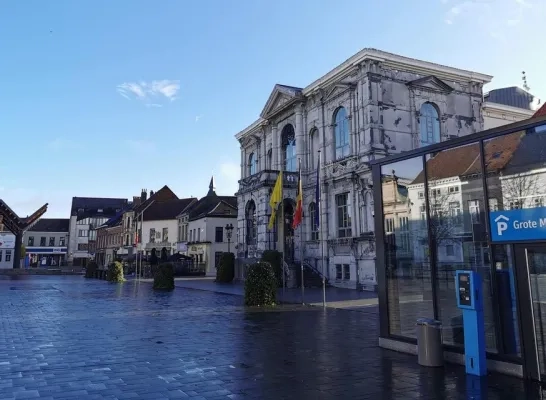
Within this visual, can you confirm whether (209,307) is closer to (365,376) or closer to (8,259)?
(365,376)

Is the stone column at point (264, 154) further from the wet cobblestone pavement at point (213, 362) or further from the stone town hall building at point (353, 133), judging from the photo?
the wet cobblestone pavement at point (213, 362)

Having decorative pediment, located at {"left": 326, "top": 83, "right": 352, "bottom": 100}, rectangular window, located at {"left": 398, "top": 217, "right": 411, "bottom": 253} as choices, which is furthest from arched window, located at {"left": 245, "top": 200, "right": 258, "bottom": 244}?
rectangular window, located at {"left": 398, "top": 217, "right": 411, "bottom": 253}

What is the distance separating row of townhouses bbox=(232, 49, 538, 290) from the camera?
27.6m

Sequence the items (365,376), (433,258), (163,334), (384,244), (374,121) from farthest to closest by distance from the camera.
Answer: (374,121), (163,334), (384,244), (433,258), (365,376)

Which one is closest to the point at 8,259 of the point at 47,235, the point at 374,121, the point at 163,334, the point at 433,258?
the point at 47,235

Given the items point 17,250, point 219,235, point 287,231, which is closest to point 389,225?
point 287,231

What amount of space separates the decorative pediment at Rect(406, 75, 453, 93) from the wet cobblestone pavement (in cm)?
1930

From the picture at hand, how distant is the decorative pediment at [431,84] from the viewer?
95.6 feet

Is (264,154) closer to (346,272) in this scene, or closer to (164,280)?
(346,272)

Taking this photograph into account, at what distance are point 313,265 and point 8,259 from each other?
198 ft

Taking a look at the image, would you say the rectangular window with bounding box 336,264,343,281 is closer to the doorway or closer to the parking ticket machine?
the doorway

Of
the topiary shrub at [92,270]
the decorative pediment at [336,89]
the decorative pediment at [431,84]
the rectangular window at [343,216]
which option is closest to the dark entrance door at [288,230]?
the rectangular window at [343,216]

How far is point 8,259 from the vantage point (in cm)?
7250

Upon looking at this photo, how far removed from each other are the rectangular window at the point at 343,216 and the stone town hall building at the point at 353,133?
7 cm
